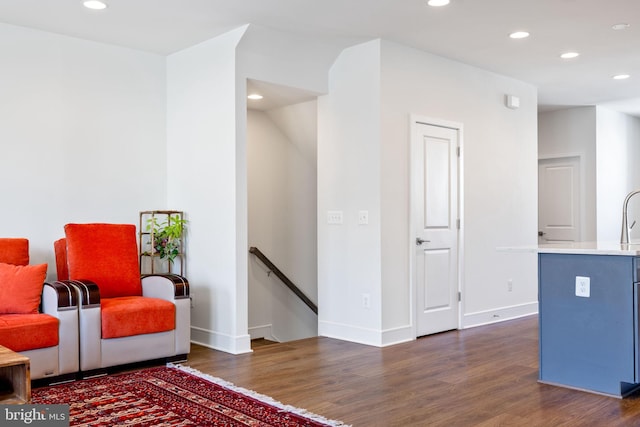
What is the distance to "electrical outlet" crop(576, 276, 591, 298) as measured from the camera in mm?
3648

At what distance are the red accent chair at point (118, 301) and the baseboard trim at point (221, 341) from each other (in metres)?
0.44

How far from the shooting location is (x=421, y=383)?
389 centimetres

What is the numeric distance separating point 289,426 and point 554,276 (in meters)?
1.92

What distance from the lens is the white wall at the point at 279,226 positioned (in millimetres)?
6262

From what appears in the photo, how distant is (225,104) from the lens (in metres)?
4.89

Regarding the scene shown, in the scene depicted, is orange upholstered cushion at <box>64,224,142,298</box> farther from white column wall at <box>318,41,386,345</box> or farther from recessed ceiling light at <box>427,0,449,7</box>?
recessed ceiling light at <box>427,0,449,7</box>

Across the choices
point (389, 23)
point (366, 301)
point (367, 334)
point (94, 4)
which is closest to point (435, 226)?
point (366, 301)

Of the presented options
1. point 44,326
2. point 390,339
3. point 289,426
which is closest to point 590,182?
point 390,339

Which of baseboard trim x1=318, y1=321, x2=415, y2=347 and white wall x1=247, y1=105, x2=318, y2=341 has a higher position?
white wall x1=247, y1=105, x2=318, y2=341

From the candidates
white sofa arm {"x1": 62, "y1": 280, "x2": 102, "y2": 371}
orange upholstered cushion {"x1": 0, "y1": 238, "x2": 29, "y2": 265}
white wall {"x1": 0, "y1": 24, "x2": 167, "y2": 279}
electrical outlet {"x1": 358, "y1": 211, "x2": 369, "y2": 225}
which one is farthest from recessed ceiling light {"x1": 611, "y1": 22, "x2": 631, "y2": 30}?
orange upholstered cushion {"x1": 0, "y1": 238, "x2": 29, "y2": 265}

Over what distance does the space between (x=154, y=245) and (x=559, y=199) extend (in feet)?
18.7

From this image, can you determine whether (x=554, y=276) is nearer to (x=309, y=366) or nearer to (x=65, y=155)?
(x=309, y=366)

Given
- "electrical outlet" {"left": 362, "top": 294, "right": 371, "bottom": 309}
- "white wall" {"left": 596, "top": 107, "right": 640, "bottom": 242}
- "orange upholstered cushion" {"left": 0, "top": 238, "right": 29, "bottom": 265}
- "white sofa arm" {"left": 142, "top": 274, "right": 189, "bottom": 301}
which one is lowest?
"electrical outlet" {"left": 362, "top": 294, "right": 371, "bottom": 309}

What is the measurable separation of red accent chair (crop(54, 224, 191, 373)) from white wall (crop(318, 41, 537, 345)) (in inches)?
59.5
